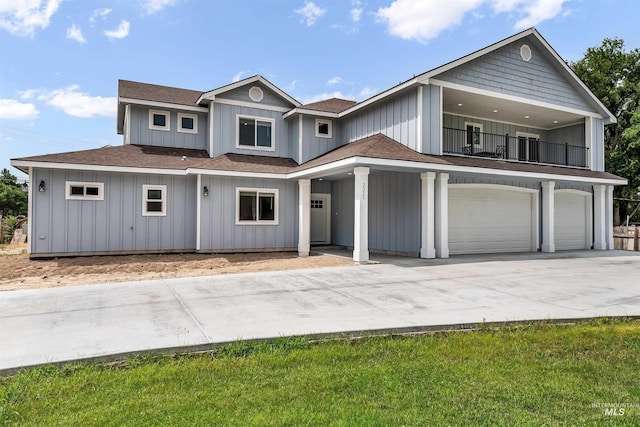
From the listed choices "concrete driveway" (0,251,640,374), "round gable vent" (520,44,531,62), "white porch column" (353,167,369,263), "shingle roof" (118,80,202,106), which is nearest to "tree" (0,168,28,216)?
"shingle roof" (118,80,202,106)

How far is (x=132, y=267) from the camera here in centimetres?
1075

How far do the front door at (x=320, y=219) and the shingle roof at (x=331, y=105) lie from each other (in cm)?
371

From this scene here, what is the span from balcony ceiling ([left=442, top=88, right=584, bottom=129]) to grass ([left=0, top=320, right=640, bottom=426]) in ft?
37.1

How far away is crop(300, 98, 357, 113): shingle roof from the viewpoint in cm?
1667

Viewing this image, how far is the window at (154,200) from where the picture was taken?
13266 mm

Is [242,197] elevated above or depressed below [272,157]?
below

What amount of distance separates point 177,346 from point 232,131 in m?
12.3

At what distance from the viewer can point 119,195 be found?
1288 cm

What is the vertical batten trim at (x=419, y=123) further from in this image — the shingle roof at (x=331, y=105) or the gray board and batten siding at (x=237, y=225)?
the gray board and batten siding at (x=237, y=225)

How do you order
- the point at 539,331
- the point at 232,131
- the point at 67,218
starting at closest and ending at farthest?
1. the point at 539,331
2. the point at 67,218
3. the point at 232,131

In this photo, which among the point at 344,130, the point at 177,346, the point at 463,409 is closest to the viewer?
the point at 463,409

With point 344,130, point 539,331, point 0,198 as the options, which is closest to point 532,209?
point 344,130

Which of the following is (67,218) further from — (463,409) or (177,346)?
(463,409)

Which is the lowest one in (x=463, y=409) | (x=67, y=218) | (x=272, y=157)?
(x=463, y=409)
